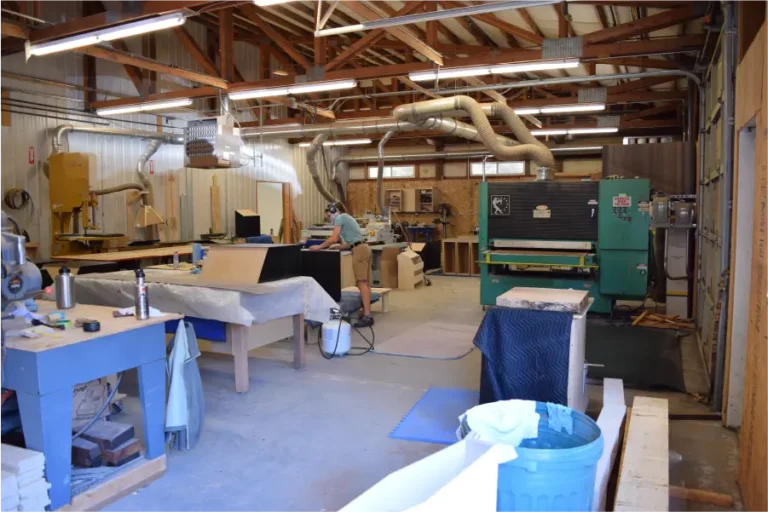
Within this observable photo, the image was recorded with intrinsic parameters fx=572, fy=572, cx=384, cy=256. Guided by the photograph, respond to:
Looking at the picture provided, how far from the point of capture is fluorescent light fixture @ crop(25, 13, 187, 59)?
15.2ft

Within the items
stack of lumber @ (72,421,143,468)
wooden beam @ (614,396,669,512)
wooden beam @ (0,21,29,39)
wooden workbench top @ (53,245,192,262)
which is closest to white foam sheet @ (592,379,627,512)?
wooden beam @ (614,396,669,512)

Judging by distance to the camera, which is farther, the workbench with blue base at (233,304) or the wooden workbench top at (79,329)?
the workbench with blue base at (233,304)

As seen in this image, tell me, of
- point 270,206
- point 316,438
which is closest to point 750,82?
point 316,438

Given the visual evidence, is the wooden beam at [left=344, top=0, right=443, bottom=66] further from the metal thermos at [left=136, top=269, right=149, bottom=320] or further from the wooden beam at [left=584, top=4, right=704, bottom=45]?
the metal thermos at [left=136, top=269, right=149, bottom=320]

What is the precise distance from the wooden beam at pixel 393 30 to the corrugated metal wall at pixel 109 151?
4.92 meters

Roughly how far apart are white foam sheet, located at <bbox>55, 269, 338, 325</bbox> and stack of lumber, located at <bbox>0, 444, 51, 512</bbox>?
1.67 m

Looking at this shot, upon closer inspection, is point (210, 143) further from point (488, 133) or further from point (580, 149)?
point (580, 149)

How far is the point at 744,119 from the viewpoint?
9.75 feet

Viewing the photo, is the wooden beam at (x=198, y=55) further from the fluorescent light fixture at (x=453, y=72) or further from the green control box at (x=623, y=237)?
the green control box at (x=623, y=237)

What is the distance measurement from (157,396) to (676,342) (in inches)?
186

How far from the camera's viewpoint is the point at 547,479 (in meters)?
1.66

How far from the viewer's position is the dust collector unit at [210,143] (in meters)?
5.28

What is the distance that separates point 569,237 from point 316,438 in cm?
419

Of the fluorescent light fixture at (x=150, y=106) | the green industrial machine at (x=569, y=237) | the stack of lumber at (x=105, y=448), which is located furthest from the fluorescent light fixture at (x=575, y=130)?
the stack of lumber at (x=105, y=448)
